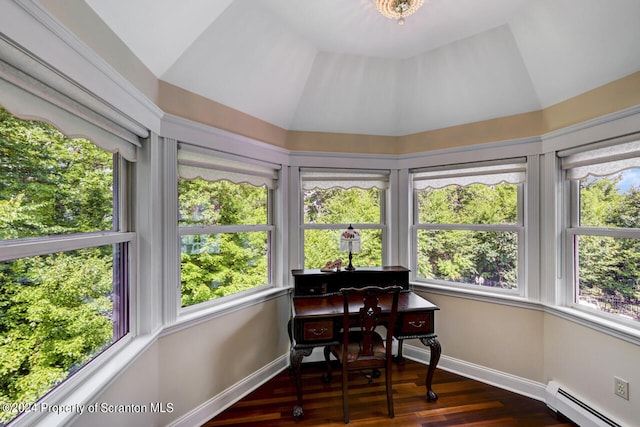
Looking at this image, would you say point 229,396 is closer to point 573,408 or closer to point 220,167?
point 220,167

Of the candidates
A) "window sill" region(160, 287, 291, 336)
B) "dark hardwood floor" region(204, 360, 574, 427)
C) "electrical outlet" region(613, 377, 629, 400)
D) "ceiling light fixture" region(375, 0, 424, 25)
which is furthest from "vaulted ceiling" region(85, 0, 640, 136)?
"dark hardwood floor" region(204, 360, 574, 427)

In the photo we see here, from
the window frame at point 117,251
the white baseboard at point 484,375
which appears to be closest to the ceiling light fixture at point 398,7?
the window frame at point 117,251

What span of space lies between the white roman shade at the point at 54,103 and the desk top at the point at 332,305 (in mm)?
1575

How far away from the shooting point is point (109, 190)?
154 centimetres

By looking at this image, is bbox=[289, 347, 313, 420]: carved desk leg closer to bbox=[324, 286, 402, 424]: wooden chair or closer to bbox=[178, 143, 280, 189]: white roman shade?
bbox=[324, 286, 402, 424]: wooden chair

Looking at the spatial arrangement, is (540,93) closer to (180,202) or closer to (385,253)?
(385,253)

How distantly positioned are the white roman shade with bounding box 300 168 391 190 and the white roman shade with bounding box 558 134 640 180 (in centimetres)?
145

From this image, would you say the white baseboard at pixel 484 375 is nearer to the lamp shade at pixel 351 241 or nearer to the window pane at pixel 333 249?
the window pane at pixel 333 249

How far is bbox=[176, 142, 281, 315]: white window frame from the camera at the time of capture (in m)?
1.98

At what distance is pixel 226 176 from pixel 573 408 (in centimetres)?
302

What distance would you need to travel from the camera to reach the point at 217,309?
6.92 feet

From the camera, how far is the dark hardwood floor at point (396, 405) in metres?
2.01

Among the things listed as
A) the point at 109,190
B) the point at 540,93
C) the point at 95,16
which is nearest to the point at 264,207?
the point at 109,190

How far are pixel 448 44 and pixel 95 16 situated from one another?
7.63 ft
